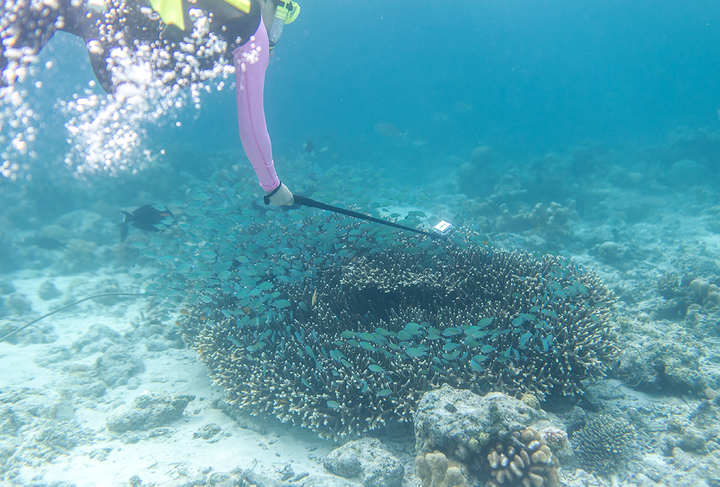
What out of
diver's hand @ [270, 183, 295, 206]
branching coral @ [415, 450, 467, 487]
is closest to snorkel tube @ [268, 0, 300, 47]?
diver's hand @ [270, 183, 295, 206]

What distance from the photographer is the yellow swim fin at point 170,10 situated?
2.05 metres

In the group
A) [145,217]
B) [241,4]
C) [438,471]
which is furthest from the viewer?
[145,217]

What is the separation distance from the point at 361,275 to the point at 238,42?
328 cm

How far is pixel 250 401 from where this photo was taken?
4.13 m

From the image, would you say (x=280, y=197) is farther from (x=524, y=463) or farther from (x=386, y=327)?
(x=524, y=463)

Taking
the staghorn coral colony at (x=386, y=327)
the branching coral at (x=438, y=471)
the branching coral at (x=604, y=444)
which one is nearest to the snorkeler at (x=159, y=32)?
the staghorn coral colony at (x=386, y=327)

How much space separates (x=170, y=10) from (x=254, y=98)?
86 cm

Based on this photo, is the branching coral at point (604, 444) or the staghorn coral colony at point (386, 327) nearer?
the branching coral at point (604, 444)

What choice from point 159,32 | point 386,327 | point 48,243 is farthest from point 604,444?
point 48,243

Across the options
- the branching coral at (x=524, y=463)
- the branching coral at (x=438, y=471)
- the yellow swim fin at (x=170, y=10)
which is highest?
the yellow swim fin at (x=170, y=10)

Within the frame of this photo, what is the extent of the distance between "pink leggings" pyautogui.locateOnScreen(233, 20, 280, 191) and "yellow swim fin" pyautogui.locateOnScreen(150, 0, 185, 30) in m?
0.50

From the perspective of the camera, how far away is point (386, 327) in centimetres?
412

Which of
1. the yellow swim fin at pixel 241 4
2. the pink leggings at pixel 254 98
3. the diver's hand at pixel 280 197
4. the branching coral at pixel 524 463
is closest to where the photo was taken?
the yellow swim fin at pixel 241 4

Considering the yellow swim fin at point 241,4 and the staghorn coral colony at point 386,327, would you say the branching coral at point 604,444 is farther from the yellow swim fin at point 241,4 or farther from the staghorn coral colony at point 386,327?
the yellow swim fin at point 241,4
